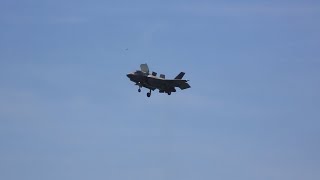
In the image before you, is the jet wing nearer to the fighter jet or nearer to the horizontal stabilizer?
the fighter jet

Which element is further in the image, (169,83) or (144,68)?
(144,68)

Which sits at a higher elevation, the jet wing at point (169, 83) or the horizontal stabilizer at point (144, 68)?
the horizontal stabilizer at point (144, 68)

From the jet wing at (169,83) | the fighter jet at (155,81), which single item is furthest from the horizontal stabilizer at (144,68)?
the jet wing at (169,83)

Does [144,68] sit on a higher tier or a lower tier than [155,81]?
higher

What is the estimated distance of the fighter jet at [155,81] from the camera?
118m

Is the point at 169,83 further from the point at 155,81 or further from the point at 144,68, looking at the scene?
the point at 144,68

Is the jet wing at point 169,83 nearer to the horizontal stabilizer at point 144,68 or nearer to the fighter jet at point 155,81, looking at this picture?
the fighter jet at point 155,81

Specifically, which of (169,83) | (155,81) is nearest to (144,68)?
(155,81)

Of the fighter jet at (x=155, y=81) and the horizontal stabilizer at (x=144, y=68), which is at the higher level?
the horizontal stabilizer at (x=144, y=68)

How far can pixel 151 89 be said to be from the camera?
121 metres

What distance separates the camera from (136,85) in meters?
120

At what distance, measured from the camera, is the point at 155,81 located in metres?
120

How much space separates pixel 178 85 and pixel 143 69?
9.51m

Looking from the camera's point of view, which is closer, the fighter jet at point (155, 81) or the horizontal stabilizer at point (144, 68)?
→ the fighter jet at point (155, 81)
